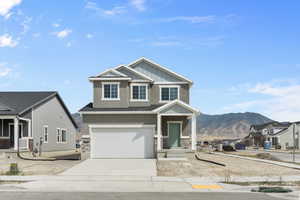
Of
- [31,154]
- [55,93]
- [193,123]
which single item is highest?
[55,93]

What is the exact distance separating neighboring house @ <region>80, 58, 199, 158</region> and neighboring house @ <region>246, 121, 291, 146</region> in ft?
139

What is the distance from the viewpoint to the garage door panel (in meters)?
30.1

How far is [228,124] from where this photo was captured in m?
160

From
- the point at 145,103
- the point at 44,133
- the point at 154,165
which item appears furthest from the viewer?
the point at 44,133

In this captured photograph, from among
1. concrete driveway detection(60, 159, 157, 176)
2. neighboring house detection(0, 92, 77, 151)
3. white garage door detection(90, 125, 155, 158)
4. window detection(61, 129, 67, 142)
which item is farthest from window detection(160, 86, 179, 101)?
window detection(61, 129, 67, 142)

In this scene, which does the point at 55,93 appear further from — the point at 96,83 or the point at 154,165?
the point at 154,165

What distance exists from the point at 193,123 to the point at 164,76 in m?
5.85

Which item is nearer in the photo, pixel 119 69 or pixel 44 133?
pixel 119 69

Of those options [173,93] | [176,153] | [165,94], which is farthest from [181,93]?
[176,153]

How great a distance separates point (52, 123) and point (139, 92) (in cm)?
1277

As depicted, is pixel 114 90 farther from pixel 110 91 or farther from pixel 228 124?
pixel 228 124

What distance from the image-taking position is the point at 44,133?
3841cm

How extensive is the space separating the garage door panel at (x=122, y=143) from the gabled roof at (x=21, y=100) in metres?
7.67

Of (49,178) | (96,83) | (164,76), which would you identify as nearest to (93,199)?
(49,178)
